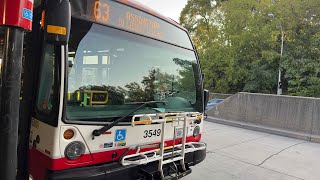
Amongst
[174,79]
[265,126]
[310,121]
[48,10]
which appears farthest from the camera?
[265,126]

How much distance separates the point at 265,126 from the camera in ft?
31.2

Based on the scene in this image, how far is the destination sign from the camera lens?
2707 millimetres

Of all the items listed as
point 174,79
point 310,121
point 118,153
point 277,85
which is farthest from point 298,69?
point 118,153

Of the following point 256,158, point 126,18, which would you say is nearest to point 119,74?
point 126,18

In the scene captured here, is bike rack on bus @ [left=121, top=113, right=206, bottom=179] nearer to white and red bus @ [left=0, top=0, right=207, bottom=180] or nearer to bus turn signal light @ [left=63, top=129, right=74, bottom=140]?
white and red bus @ [left=0, top=0, right=207, bottom=180]

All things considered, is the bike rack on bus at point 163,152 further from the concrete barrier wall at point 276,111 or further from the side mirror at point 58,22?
the concrete barrier wall at point 276,111

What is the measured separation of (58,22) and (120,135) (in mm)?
1355

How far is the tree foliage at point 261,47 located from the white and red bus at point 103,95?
59.1 feet

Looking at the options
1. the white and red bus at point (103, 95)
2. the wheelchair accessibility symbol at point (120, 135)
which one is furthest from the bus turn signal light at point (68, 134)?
the wheelchair accessibility symbol at point (120, 135)

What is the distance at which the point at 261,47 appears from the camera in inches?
898

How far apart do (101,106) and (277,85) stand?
22.5 meters

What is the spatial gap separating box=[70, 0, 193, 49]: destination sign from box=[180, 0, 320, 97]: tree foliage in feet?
58.2

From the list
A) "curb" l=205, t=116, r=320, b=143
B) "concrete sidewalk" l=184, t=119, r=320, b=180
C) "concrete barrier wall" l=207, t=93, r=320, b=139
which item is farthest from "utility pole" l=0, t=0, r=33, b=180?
"concrete barrier wall" l=207, t=93, r=320, b=139

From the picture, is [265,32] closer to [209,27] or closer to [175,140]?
[209,27]
